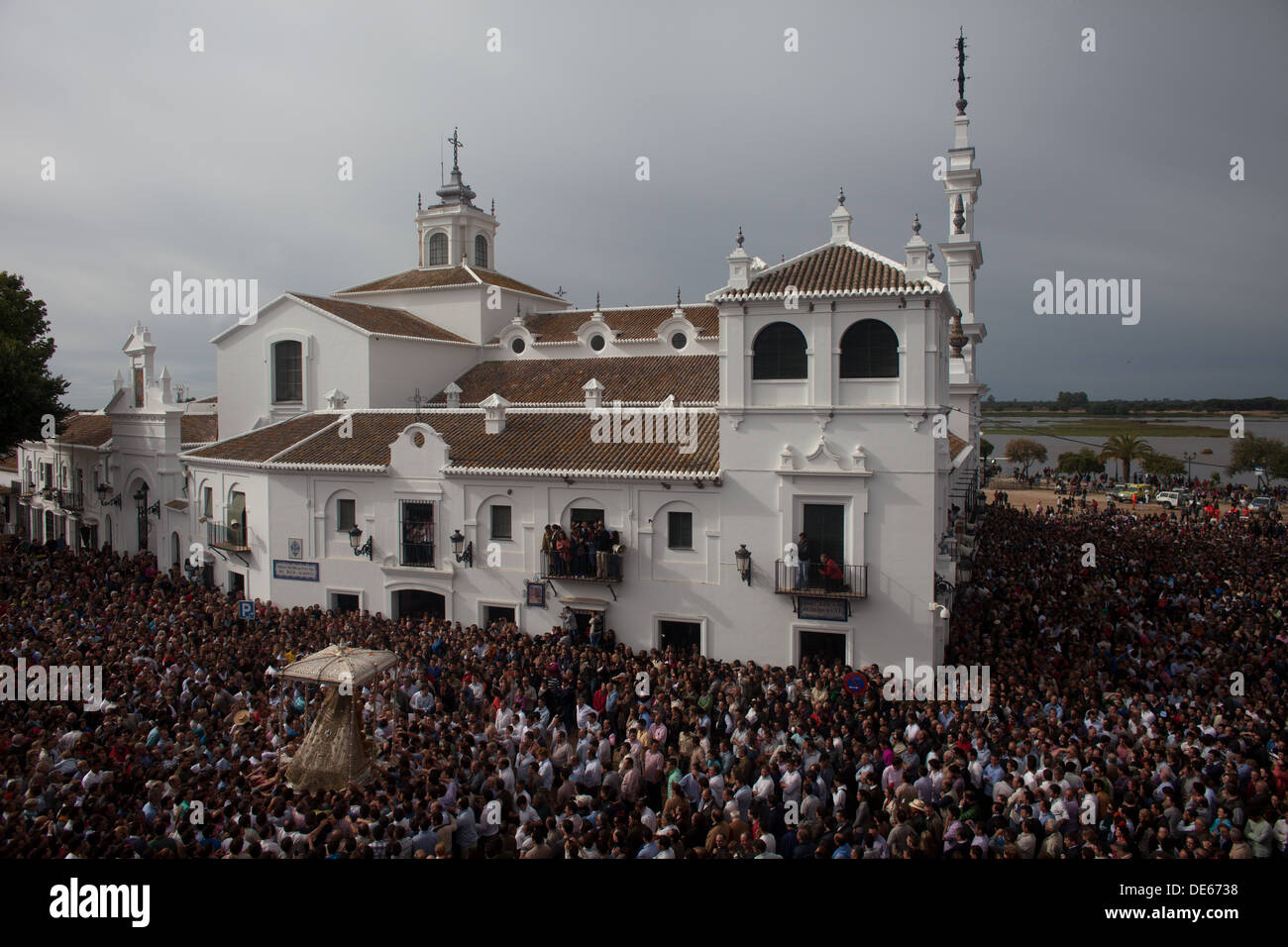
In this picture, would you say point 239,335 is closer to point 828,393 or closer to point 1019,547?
point 828,393

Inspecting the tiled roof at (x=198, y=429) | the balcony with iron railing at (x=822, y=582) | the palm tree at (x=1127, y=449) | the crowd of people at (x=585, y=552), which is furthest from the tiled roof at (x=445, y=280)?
the palm tree at (x=1127, y=449)

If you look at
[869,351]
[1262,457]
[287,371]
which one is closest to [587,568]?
[869,351]

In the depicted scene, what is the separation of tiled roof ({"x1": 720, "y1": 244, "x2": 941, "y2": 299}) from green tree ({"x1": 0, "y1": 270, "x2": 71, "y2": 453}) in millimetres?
26928

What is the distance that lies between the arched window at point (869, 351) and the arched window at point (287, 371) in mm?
19612

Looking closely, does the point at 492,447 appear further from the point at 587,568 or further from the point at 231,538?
the point at 231,538

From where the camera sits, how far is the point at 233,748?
1398 centimetres

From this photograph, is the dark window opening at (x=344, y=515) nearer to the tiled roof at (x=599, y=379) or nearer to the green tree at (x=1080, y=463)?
the tiled roof at (x=599, y=379)

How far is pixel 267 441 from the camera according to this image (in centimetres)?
2681

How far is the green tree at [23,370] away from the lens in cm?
3120

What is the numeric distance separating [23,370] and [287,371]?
10.0m

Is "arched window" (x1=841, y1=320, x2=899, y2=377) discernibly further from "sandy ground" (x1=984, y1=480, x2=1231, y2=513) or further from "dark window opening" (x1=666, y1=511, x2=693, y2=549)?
"sandy ground" (x1=984, y1=480, x2=1231, y2=513)

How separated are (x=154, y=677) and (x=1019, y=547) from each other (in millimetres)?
27880

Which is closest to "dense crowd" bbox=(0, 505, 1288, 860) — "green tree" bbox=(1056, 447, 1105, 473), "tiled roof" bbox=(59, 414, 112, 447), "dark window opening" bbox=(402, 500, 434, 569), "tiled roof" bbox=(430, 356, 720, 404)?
"dark window opening" bbox=(402, 500, 434, 569)
